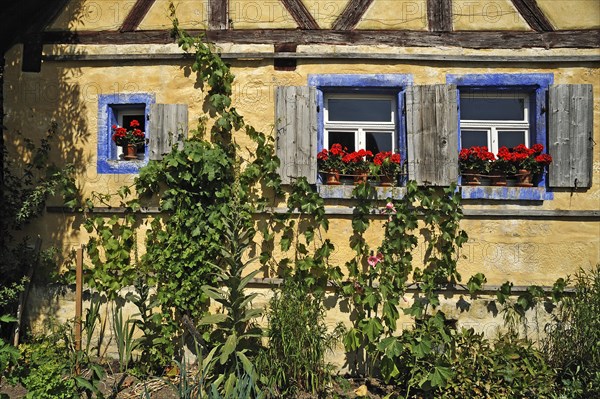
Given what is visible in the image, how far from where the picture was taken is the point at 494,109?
17.1ft

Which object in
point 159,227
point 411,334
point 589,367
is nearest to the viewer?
point 589,367

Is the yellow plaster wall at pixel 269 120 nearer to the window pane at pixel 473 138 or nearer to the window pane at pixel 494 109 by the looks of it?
the window pane at pixel 494 109

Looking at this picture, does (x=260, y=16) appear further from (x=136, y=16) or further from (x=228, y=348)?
(x=228, y=348)

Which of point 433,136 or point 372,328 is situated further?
point 433,136

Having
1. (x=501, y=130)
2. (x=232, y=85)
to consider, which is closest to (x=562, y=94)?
(x=501, y=130)

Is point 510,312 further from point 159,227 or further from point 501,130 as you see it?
point 159,227

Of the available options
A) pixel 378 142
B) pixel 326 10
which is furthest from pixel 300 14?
pixel 378 142

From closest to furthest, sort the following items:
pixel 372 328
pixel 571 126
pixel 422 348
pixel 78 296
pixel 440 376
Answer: pixel 440 376 < pixel 422 348 < pixel 372 328 < pixel 78 296 < pixel 571 126

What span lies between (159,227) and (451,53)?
368 cm

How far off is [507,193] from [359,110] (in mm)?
1815

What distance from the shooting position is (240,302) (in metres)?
4.33

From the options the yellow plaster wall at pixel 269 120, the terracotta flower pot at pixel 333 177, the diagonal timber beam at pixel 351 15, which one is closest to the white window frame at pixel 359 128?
the terracotta flower pot at pixel 333 177

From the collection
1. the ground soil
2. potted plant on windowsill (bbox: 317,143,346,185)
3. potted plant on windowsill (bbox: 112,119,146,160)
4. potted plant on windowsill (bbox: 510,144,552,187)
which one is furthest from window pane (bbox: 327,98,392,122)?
the ground soil

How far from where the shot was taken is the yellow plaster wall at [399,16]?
5.12 m
